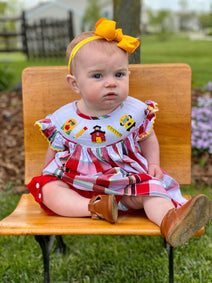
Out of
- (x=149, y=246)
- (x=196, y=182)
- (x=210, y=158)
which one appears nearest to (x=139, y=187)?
(x=149, y=246)

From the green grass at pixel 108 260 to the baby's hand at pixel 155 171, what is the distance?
0.64 metres

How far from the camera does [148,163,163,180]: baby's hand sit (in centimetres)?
244

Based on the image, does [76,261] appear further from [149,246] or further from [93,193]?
[93,193]

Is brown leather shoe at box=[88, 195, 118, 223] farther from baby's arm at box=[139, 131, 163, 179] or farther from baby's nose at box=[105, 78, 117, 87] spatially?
baby's nose at box=[105, 78, 117, 87]

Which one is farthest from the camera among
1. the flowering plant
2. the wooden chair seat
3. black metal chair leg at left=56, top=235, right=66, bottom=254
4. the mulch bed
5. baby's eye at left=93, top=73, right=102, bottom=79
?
the flowering plant

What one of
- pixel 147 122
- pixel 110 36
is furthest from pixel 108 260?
pixel 110 36

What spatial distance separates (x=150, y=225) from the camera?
207 cm

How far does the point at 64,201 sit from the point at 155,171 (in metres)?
0.53

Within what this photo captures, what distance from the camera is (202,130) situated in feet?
14.4

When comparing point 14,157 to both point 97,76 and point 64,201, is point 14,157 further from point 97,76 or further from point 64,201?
point 97,76

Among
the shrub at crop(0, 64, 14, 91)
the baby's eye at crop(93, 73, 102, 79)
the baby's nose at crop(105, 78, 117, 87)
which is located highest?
the baby's eye at crop(93, 73, 102, 79)

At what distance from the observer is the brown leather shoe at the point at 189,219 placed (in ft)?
6.07

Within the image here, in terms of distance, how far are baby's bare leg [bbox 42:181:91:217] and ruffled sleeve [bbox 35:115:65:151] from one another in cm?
21

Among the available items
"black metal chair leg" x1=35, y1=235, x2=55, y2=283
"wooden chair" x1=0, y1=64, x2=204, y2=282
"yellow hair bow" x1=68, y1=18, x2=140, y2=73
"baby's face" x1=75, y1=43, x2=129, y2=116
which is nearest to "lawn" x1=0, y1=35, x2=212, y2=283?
"wooden chair" x1=0, y1=64, x2=204, y2=282
